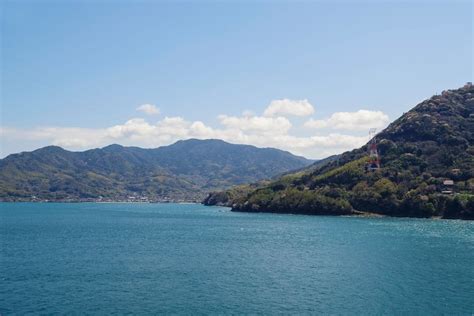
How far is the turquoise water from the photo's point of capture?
61500mm

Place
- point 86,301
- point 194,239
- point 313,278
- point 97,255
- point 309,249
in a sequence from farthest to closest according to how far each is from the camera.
Answer: point 194,239 < point 309,249 < point 97,255 < point 313,278 < point 86,301

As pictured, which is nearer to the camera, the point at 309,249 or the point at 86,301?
the point at 86,301

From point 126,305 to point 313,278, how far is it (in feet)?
104

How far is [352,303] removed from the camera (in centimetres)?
6250

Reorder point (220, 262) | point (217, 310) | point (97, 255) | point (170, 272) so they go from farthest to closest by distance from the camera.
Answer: point (97, 255), point (220, 262), point (170, 272), point (217, 310)

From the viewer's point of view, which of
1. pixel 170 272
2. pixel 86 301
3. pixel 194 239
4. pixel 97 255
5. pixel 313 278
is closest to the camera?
pixel 86 301

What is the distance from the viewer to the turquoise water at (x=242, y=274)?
61500mm

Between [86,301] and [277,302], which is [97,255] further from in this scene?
[277,302]

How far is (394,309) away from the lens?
5956 centimetres

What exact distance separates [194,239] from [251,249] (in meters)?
27.8

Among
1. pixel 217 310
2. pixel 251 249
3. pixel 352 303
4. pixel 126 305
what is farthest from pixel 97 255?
pixel 352 303

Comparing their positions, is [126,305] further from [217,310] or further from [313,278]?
[313,278]

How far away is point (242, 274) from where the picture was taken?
81.6 meters

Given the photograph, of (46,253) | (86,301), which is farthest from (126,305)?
(46,253)
